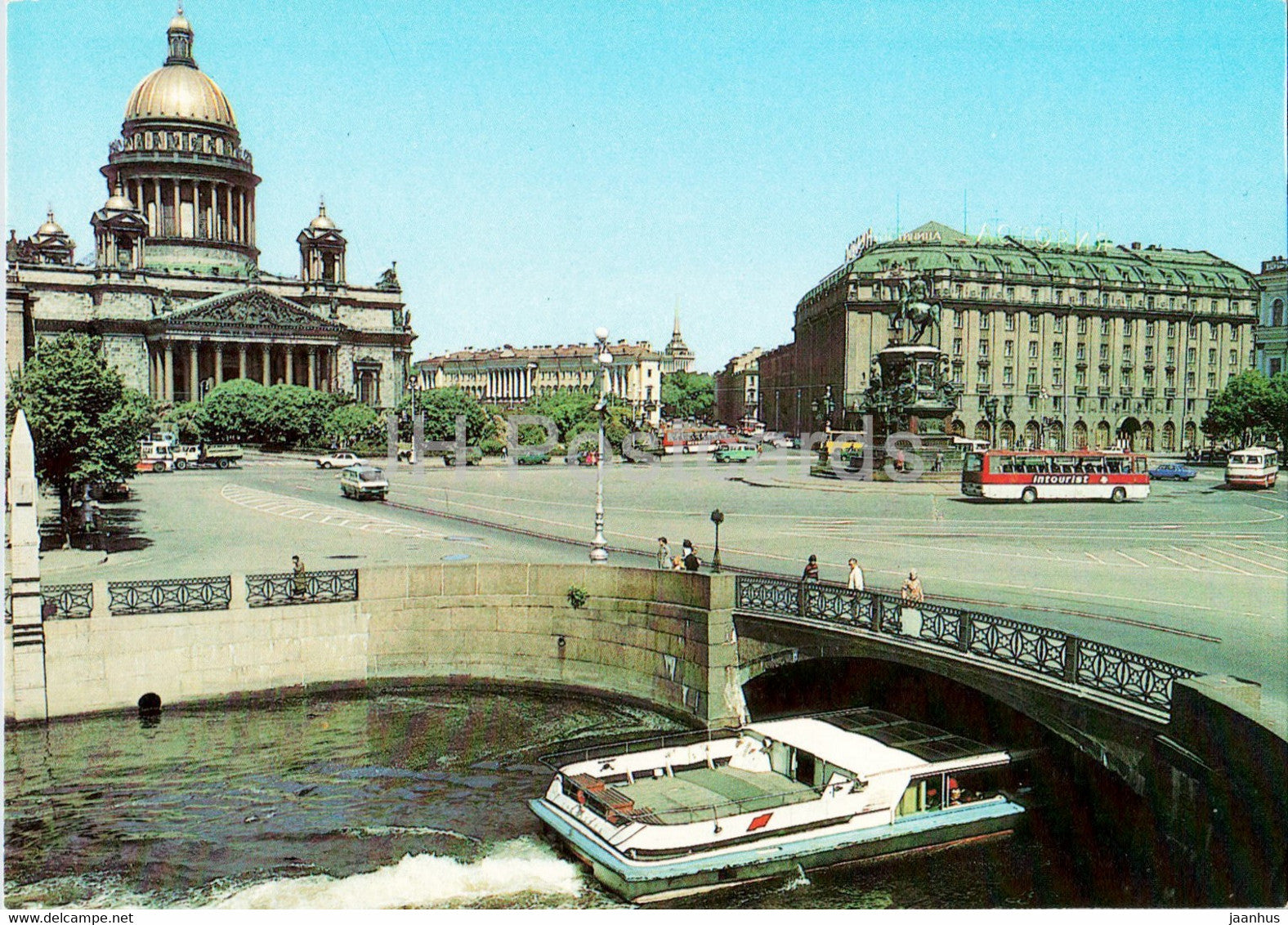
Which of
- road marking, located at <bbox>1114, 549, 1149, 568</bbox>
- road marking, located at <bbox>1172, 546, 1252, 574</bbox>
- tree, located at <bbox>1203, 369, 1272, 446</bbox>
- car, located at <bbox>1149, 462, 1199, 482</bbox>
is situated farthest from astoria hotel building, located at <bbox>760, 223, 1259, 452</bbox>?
road marking, located at <bbox>1114, 549, 1149, 568</bbox>

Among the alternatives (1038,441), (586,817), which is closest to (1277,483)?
(1038,441)

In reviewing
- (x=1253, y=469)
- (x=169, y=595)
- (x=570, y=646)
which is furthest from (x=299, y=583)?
(x=1253, y=469)

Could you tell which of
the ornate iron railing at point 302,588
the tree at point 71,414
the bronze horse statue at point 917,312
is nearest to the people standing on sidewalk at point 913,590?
the ornate iron railing at point 302,588

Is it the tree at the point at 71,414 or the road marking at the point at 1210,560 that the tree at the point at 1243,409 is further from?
the tree at the point at 71,414

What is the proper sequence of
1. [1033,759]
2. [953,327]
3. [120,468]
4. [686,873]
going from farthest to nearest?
[953,327] → [120,468] → [1033,759] → [686,873]

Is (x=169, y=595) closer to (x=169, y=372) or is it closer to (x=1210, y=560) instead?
(x=1210, y=560)

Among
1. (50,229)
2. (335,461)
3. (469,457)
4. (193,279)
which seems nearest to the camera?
(335,461)

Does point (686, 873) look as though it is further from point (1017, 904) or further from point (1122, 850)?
point (1122, 850)
